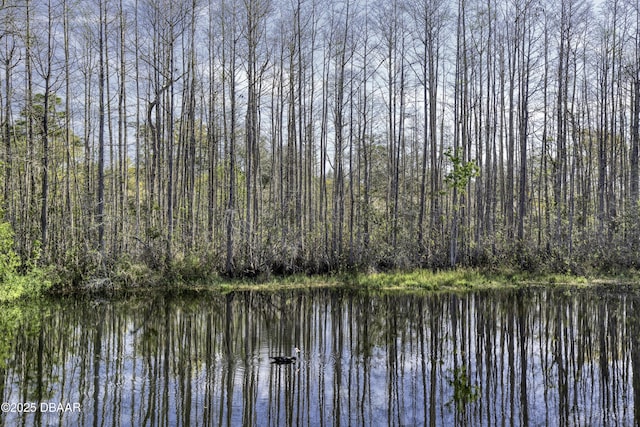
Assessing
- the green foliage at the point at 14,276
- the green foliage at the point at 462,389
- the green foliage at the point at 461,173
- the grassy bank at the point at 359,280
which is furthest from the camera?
the green foliage at the point at 461,173

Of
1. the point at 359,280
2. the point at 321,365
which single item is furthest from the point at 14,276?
the point at 321,365

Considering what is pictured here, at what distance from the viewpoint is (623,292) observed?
1555cm

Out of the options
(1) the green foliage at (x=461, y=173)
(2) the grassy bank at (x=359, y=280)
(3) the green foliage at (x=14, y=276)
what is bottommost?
(2) the grassy bank at (x=359, y=280)

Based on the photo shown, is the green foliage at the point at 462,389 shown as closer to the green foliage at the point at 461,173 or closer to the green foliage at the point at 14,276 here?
the green foliage at the point at 14,276

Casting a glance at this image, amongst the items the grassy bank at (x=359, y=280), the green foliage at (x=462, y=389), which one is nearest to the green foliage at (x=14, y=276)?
the grassy bank at (x=359, y=280)

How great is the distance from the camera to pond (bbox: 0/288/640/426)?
5777 millimetres

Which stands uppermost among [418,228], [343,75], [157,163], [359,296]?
[343,75]

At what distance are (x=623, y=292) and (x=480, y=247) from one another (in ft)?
17.6

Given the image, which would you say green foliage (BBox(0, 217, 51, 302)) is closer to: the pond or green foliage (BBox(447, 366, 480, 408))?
the pond

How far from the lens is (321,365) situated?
25.2ft

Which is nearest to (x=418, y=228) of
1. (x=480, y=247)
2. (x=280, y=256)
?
(x=480, y=247)

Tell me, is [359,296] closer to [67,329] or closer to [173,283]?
[173,283]

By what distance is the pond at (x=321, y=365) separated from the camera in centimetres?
578

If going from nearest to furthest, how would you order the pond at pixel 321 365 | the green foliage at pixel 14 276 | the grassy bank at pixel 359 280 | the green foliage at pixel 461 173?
the pond at pixel 321 365 < the green foliage at pixel 14 276 < the grassy bank at pixel 359 280 < the green foliage at pixel 461 173
